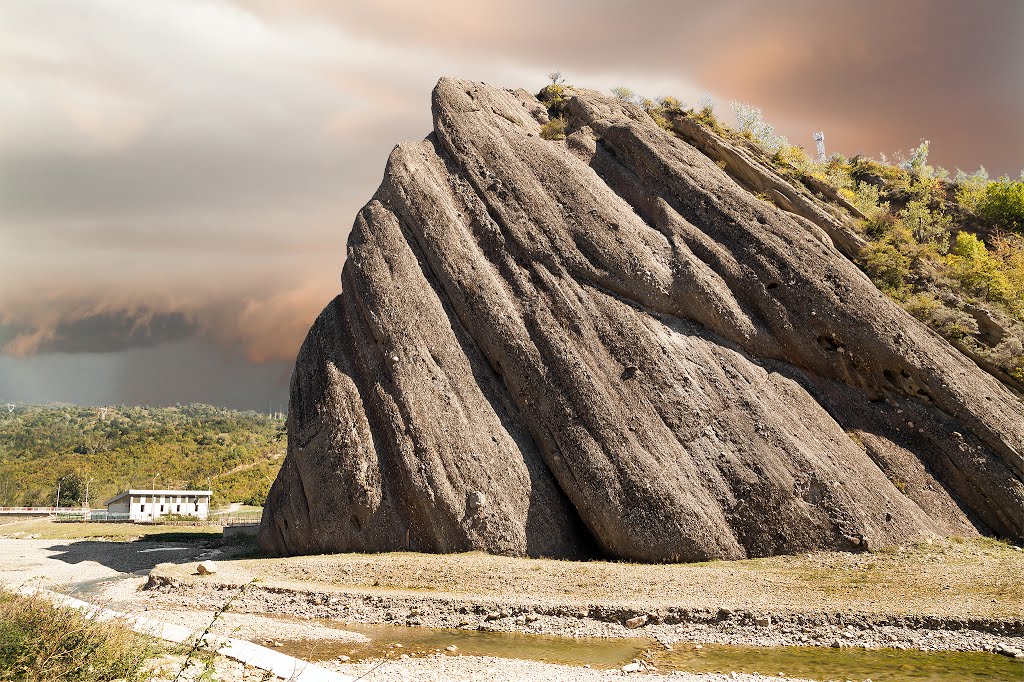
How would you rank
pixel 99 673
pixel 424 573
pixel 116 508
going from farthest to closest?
pixel 116 508 → pixel 424 573 → pixel 99 673

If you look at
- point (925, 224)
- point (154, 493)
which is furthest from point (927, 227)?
point (154, 493)

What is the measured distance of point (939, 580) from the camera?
18.6m

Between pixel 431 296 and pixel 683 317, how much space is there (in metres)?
10.7

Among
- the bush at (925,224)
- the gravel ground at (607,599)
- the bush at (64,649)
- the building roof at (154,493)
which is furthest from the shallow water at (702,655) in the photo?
the building roof at (154,493)

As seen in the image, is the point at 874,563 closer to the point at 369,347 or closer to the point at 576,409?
the point at 576,409

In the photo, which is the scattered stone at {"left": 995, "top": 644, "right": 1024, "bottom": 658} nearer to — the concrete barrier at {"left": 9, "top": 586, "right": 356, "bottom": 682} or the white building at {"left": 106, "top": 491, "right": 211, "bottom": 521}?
the concrete barrier at {"left": 9, "top": 586, "right": 356, "bottom": 682}

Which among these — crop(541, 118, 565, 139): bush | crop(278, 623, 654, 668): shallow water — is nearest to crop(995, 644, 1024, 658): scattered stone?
crop(278, 623, 654, 668): shallow water

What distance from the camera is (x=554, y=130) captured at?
121 ft

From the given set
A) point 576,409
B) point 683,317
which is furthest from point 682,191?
point 576,409

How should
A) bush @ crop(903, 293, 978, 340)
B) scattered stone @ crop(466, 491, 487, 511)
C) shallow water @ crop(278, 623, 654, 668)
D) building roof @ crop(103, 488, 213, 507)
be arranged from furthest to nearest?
building roof @ crop(103, 488, 213, 507), bush @ crop(903, 293, 978, 340), scattered stone @ crop(466, 491, 487, 511), shallow water @ crop(278, 623, 654, 668)

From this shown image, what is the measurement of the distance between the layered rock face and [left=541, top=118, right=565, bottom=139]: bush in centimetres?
422

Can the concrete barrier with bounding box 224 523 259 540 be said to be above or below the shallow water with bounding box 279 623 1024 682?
below

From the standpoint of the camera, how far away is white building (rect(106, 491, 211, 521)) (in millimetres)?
73062

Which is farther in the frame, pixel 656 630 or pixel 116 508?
pixel 116 508
